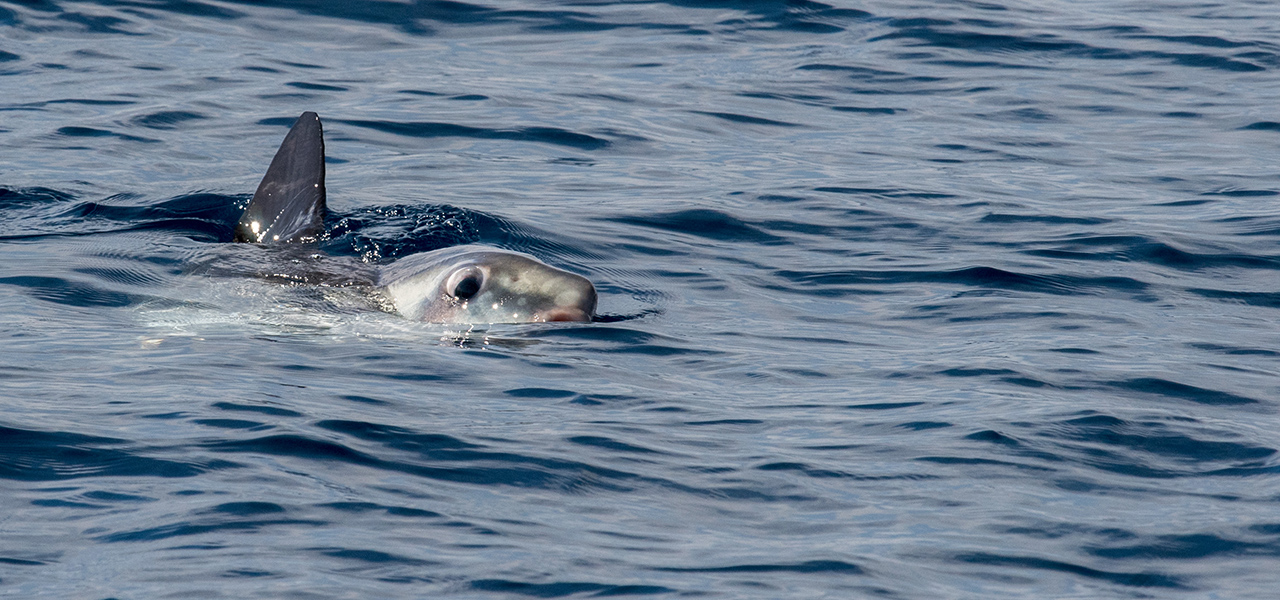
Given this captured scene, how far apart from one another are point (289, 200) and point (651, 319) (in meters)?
2.39

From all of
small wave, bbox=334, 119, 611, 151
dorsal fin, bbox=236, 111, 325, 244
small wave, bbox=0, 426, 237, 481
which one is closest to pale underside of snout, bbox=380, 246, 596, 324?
dorsal fin, bbox=236, 111, 325, 244

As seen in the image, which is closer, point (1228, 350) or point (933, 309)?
point (1228, 350)

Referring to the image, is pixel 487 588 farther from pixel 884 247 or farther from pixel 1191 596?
pixel 884 247

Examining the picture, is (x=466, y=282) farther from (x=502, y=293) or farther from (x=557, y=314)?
(x=557, y=314)

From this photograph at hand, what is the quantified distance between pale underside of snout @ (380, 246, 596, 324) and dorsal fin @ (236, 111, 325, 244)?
163 cm

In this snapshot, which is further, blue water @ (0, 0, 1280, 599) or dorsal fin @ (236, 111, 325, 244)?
dorsal fin @ (236, 111, 325, 244)

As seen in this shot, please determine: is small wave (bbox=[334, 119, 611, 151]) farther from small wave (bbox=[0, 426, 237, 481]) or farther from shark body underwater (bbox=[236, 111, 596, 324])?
small wave (bbox=[0, 426, 237, 481])

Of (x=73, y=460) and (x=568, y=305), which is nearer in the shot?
(x=73, y=460)

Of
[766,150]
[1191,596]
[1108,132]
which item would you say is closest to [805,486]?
[1191,596]

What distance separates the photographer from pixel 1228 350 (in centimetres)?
822

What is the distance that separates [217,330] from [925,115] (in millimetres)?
8361

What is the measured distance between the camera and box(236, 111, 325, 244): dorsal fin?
956 cm

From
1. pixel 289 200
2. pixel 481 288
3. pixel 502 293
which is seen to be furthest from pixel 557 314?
pixel 289 200

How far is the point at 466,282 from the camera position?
810 centimetres
